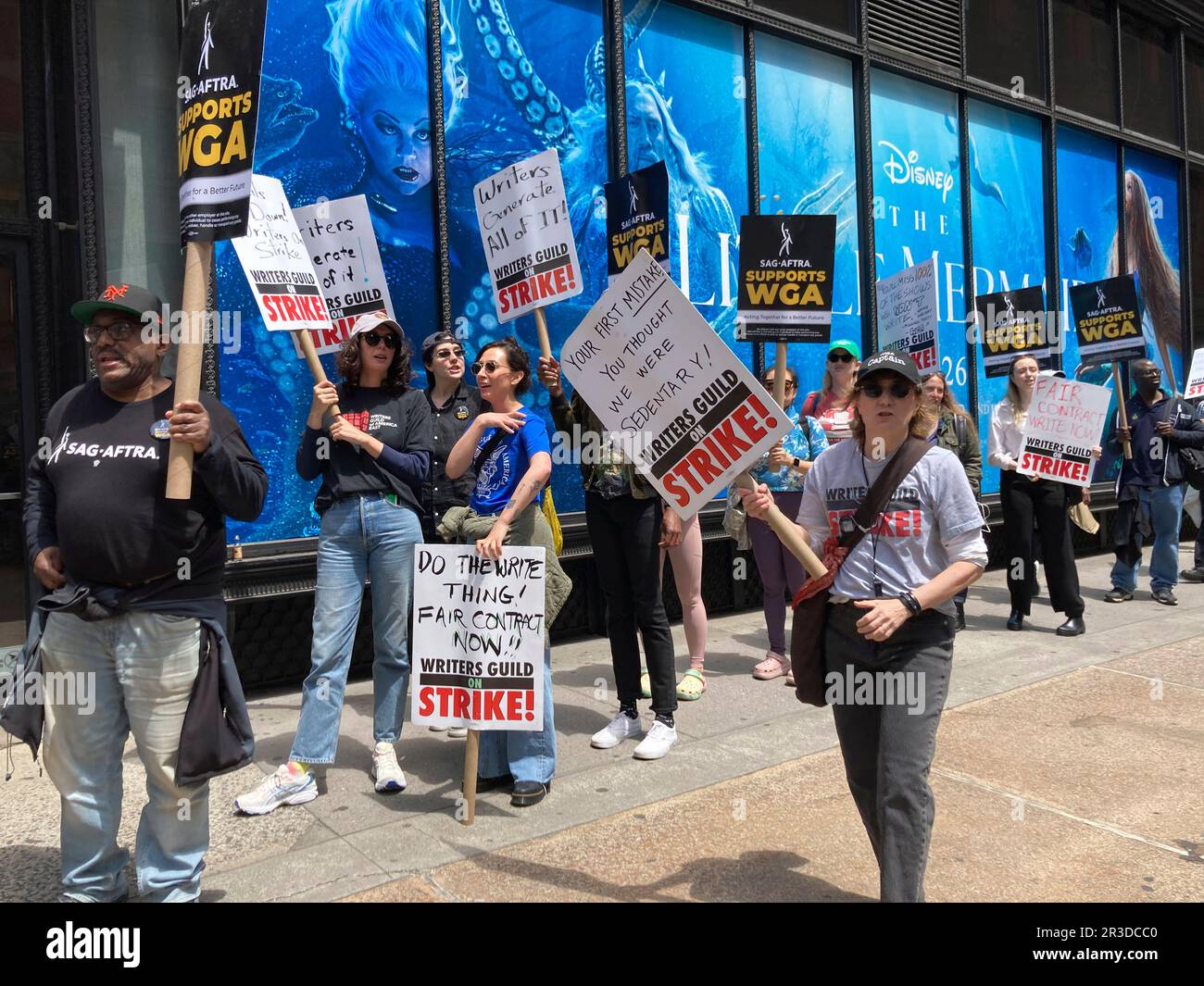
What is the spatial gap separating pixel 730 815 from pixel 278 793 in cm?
191

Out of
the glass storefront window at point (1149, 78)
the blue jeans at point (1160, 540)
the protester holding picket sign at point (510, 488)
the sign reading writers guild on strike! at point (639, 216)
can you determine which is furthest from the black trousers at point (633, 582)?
the glass storefront window at point (1149, 78)

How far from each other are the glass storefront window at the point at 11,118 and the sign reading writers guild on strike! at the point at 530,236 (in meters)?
2.64

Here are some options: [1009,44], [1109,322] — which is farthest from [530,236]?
[1009,44]

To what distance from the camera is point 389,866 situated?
3.60 meters

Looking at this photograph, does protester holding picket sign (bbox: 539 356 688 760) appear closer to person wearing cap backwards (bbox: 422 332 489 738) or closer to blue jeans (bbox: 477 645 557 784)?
blue jeans (bbox: 477 645 557 784)

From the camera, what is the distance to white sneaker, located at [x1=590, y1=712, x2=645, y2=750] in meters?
4.92

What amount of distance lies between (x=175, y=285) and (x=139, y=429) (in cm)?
331

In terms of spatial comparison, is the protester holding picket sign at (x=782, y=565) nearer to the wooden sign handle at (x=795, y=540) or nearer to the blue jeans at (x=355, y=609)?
the blue jeans at (x=355, y=609)

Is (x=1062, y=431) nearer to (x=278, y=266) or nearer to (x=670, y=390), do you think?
(x=670, y=390)

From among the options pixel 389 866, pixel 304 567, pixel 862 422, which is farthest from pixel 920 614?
pixel 304 567

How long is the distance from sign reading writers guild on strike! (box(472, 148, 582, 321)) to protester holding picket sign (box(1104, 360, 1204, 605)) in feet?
20.2

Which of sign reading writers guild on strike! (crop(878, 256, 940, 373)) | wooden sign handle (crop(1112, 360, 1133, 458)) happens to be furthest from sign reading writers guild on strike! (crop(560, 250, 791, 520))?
wooden sign handle (crop(1112, 360, 1133, 458))
